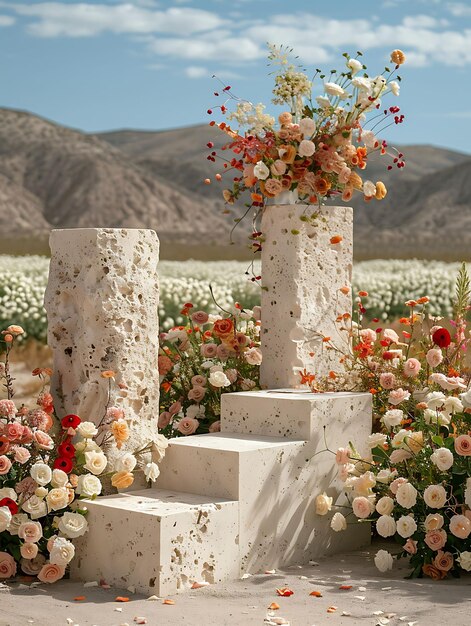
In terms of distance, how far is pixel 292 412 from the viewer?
602 cm

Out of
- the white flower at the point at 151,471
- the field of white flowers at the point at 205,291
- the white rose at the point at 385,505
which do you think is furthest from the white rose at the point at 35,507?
the field of white flowers at the point at 205,291

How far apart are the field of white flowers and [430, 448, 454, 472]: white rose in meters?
Answer: 8.03

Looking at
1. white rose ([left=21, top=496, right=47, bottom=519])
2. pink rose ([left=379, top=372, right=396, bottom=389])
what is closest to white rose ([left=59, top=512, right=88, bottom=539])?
white rose ([left=21, top=496, right=47, bottom=519])

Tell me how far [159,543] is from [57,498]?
64 cm

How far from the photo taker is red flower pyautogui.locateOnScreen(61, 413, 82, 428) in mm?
5523

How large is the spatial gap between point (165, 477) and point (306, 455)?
0.84 metres

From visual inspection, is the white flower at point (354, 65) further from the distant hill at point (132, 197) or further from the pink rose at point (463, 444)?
the distant hill at point (132, 197)

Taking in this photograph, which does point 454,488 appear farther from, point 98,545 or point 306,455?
point 98,545

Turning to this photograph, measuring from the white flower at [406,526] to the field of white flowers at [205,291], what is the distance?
796 cm

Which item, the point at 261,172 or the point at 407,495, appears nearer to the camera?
the point at 407,495

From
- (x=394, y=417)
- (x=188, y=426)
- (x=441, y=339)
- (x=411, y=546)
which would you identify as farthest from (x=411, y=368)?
(x=188, y=426)

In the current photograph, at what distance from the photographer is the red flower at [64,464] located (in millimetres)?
5414

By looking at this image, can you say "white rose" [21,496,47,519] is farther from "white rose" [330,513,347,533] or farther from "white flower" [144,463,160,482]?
"white rose" [330,513,347,533]

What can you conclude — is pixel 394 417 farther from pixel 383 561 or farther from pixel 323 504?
pixel 383 561
